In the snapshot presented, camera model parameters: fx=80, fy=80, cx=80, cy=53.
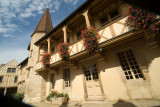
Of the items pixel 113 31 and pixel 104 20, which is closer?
pixel 113 31

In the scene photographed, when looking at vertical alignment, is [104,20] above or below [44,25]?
below

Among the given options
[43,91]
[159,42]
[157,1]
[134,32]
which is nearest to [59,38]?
[43,91]

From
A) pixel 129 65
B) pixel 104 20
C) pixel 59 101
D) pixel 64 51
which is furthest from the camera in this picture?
pixel 104 20

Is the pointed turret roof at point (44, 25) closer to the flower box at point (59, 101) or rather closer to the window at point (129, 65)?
the flower box at point (59, 101)

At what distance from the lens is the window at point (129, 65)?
485 cm

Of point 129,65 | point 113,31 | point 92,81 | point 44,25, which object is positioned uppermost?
point 44,25

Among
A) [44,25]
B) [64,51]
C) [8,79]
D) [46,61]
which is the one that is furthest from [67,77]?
[8,79]

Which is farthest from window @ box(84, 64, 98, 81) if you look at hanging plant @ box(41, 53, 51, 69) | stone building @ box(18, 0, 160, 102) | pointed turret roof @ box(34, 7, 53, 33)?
pointed turret roof @ box(34, 7, 53, 33)

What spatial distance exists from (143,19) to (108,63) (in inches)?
127

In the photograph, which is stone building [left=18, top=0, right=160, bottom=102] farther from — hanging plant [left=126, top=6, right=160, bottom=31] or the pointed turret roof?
the pointed turret roof

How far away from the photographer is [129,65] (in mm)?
5117

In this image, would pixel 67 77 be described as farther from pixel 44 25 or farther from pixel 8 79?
pixel 8 79

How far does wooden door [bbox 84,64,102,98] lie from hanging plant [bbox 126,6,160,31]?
4.00m

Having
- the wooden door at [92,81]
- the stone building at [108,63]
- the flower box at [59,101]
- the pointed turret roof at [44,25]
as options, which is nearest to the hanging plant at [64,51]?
the stone building at [108,63]
